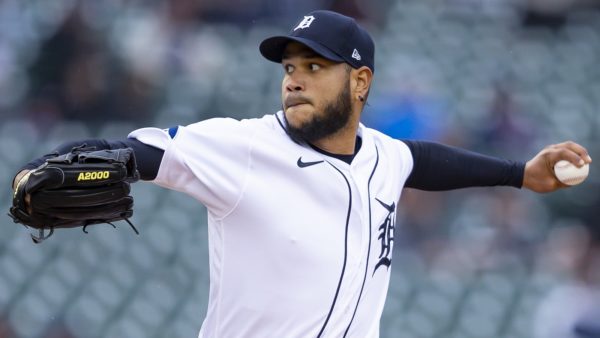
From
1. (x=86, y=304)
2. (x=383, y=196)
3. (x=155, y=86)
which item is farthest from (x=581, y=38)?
(x=383, y=196)

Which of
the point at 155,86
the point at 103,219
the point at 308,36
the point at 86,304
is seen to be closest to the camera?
the point at 103,219

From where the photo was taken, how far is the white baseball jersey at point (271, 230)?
3025 millimetres

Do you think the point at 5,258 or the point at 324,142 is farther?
the point at 5,258

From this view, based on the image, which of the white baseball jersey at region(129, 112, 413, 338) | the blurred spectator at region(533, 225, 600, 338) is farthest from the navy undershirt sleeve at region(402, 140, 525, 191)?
the blurred spectator at region(533, 225, 600, 338)

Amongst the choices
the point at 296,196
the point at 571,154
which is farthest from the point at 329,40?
the point at 571,154

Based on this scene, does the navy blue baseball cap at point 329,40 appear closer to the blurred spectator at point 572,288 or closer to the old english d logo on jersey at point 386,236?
the old english d logo on jersey at point 386,236

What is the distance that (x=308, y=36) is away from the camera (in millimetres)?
3244

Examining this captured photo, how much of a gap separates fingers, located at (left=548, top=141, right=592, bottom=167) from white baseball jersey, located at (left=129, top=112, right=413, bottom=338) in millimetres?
874

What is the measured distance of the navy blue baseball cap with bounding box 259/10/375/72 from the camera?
3246 mm

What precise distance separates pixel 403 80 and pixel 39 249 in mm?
2582

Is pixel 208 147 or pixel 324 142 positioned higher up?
pixel 324 142

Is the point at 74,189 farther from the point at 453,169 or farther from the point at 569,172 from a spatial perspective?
the point at 569,172

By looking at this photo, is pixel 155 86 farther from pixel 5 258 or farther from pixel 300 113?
pixel 300 113

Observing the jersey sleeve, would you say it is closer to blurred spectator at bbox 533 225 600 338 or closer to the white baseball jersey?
the white baseball jersey
